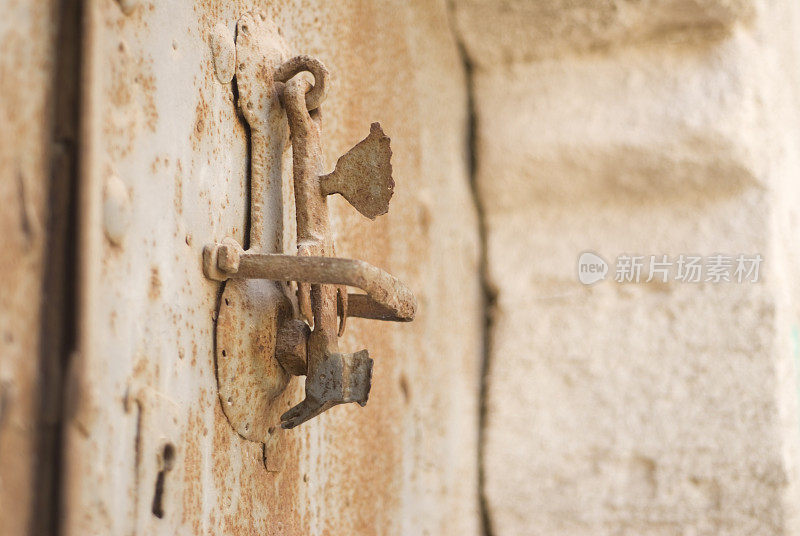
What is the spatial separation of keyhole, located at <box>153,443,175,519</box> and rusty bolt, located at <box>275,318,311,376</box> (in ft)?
0.35

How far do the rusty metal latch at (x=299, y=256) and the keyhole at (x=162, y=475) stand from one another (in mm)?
59

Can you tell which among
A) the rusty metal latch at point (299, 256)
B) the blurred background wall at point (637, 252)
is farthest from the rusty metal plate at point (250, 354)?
the blurred background wall at point (637, 252)

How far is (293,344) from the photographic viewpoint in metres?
0.54

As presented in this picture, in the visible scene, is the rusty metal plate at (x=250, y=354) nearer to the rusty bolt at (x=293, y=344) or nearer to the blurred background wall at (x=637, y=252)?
the rusty bolt at (x=293, y=344)

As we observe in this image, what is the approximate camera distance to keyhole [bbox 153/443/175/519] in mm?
446

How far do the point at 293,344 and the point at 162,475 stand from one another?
122 mm

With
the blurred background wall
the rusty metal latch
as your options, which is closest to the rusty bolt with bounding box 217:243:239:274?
the rusty metal latch

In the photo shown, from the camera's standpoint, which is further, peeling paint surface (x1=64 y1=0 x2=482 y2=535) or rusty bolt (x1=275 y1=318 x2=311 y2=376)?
rusty bolt (x1=275 y1=318 x2=311 y2=376)

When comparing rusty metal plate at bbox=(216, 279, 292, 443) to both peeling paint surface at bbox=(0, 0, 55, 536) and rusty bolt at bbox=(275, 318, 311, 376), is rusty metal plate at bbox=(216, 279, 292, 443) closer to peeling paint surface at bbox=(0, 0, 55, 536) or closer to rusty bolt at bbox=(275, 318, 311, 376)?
rusty bolt at bbox=(275, 318, 311, 376)

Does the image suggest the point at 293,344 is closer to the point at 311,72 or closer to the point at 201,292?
the point at 201,292

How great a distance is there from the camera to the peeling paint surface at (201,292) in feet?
1.34

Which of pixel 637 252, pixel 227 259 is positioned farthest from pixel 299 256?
pixel 637 252

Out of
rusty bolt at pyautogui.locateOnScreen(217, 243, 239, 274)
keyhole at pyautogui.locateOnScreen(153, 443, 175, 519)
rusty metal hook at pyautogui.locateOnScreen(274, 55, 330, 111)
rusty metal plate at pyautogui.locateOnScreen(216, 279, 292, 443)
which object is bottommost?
keyhole at pyautogui.locateOnScreen(153, 443, 175, 519)

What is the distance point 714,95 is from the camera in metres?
0.93
